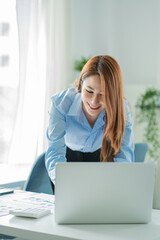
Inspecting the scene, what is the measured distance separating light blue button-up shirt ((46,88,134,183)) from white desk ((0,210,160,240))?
1.40 ft

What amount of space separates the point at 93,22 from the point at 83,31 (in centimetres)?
17

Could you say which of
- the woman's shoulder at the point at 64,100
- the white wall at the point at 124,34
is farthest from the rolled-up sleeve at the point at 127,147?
the white wall at the point at 124,34

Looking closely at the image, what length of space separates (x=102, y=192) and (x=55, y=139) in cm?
64

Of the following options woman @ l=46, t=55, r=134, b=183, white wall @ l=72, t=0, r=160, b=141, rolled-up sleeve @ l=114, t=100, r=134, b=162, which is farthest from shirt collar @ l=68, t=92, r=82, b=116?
white wall @ l=72, t=0, r=160, b=141

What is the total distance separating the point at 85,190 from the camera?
1.36m

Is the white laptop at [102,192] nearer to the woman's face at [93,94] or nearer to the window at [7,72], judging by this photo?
Answer: the woman's face at [93,94]

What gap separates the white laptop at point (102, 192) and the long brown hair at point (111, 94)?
0.57 metres

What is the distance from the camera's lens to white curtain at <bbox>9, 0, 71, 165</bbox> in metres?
3.99

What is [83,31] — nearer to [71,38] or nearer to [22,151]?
[71,38]

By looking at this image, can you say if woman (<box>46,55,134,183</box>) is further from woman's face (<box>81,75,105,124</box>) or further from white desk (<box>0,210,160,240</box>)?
white desk (<box>0,210,160,240</box>)

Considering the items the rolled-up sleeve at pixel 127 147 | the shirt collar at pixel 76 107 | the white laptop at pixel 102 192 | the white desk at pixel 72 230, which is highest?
the shirt collar at pixel 76 107

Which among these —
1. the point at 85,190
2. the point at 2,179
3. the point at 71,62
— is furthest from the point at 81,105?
the point at 71,62

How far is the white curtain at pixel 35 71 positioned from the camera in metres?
3.99

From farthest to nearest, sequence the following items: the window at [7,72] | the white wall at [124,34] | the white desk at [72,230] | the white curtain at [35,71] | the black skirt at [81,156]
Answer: the white wall at [124,34] < the white curtain at [35,71] < the window at [7,72] < the black skirt at [81,156] < the white desk at [72,230]
